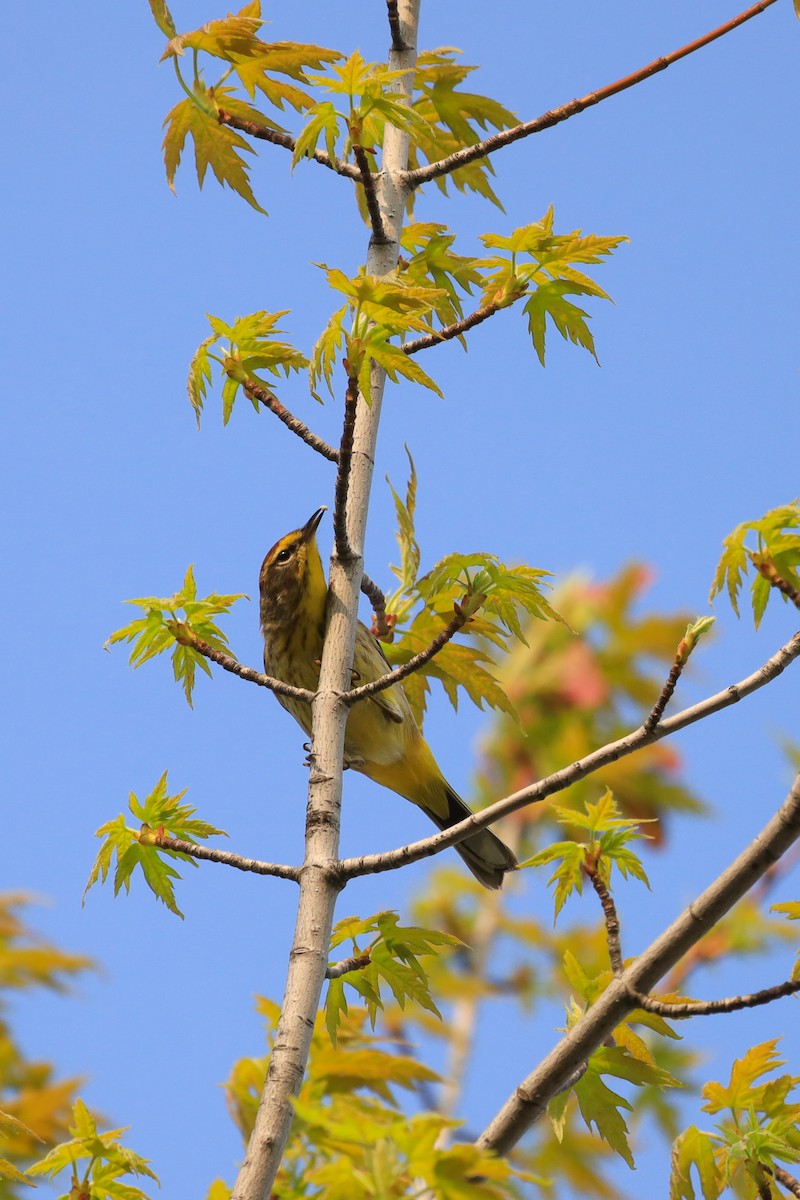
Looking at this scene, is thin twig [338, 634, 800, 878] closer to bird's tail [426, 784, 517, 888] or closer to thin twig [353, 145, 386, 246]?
thin twig [353, 145, 386, 246]

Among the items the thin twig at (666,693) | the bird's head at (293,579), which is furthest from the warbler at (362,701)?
the thin twig at (666,693)

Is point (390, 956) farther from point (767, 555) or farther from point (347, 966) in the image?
point (767, 555)

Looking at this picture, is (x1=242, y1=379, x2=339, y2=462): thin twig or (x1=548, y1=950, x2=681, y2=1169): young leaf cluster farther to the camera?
(x1=242, y1=379, x2=339, y2=462): thin twig

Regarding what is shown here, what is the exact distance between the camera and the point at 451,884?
9586 millimetres

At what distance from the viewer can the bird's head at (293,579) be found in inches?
218

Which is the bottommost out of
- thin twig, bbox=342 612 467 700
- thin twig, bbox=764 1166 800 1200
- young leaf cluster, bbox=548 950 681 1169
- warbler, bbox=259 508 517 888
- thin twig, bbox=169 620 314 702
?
thin twig, bbox=764 1166 800 1200

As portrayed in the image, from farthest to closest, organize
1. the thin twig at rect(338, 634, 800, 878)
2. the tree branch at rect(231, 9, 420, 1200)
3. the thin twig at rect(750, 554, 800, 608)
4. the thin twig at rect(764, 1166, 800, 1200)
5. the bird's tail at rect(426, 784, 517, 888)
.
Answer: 1. the bird's tail at rect(426, 784, 517, 888)
2. the thin twig at rect(750, 554, 800, 608)
3. the thin twig at rect(764, 1166, 800, 1200)
4. the thin twig at rect(338, 634, 800, 878)
5. the tree branch at rect(231, 9, 420, 1200)

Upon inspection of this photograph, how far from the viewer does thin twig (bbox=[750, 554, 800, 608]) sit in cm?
384

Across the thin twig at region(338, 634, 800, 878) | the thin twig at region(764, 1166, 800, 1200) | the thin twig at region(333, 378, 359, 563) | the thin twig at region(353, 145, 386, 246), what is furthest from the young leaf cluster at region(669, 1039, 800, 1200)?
the thin twig at region(353, 145, 386, 246)

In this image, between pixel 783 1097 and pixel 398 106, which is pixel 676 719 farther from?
pixel 398 106

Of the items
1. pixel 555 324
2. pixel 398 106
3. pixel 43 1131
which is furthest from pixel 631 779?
pixel 398 106

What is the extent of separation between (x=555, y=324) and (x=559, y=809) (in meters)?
1.69

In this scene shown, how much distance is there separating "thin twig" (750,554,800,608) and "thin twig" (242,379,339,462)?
1420 millimetres

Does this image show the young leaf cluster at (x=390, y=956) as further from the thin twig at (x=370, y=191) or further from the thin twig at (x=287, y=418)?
the thin twig at (x=370, y=191)
